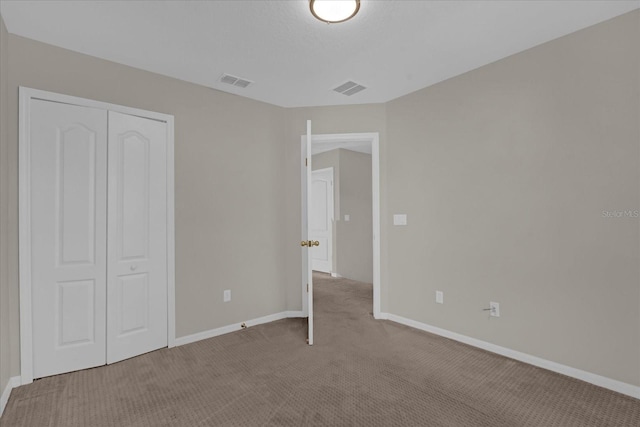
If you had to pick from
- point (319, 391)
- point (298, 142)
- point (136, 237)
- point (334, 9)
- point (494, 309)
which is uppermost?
point (334, 9)

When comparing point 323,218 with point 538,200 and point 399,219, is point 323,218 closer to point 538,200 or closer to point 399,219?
point 399,219

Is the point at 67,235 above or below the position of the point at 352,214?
below

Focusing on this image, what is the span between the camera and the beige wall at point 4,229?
6.77 feet


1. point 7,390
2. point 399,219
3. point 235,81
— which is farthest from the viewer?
point 399,219

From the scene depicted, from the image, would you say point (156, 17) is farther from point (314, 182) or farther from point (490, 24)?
point (314, 182)

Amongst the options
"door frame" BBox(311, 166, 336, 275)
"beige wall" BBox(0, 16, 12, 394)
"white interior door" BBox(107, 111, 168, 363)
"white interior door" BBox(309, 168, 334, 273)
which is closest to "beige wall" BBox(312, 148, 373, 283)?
"door frame" BBox(311, 166, 336, 275)

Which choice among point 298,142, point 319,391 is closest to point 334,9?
point 298,142

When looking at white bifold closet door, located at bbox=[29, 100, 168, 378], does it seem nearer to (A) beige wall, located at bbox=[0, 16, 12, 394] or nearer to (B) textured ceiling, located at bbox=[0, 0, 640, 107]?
(A) beige wall, located at bbox=[0, 16, 12, 394]

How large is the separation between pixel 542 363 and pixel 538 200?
1.26 m

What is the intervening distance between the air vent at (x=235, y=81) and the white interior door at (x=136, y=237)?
0.72 metres

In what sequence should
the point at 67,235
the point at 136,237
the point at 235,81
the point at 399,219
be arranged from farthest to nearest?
the point at 399,219
the point at 235,81
the point at 136,237
the point at 67,235

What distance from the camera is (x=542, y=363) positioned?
247 centimetres

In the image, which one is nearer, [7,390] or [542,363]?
[7,390]

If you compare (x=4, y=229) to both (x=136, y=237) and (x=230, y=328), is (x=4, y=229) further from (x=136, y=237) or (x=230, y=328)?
(x=230, y=328)
